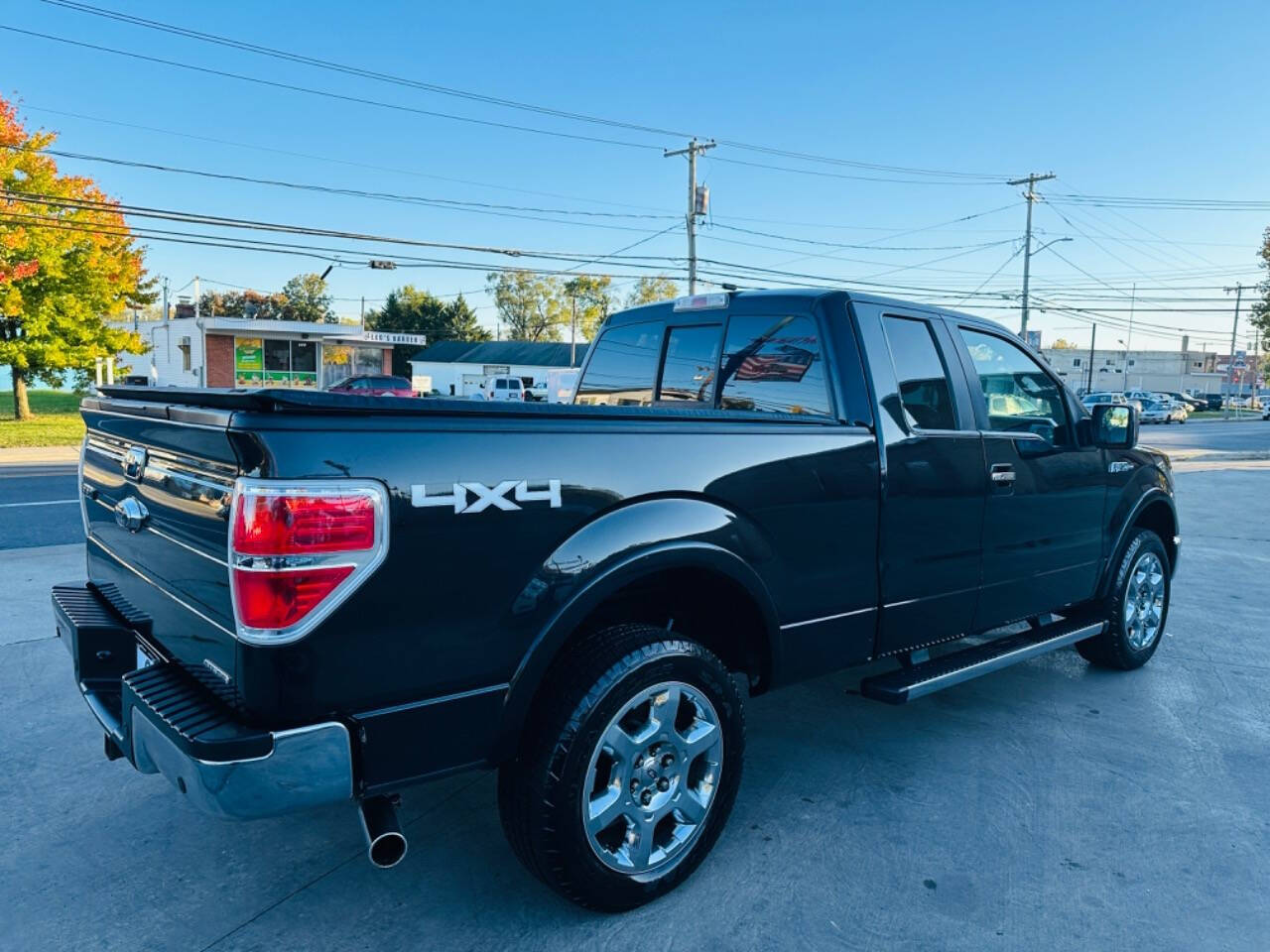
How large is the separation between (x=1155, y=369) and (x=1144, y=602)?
138m

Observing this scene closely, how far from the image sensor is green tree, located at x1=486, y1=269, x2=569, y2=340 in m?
90.1

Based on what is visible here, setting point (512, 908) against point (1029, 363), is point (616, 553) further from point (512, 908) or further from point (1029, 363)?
point (1029, 363)

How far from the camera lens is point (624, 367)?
14.8 ft

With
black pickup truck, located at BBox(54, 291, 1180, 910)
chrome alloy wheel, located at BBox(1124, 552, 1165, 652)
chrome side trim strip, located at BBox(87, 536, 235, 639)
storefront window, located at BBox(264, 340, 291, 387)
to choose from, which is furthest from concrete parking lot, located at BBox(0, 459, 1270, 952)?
storefront window, located at BBox(264, 340, 291, 387)

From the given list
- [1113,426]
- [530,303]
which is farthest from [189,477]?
[530,303]

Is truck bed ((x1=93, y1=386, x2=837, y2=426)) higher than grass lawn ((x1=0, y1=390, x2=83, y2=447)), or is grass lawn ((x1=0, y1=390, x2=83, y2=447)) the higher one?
truck bed ((x1=93, y1=386, x2=837, y2=426))

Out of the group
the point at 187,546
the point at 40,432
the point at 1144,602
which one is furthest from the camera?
the point at 40,432

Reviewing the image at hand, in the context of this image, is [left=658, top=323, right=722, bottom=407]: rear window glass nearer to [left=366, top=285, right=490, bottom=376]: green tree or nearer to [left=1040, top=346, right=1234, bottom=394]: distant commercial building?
[left=366, top=285, right=490, bottom=376]: green tree

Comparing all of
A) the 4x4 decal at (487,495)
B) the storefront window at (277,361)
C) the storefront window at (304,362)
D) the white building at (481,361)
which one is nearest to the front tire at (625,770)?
the 4x4 decal at (487,495)

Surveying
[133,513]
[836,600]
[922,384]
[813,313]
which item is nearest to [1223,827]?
[836,600]

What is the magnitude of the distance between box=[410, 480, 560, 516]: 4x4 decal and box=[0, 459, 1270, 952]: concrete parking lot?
1307 mm

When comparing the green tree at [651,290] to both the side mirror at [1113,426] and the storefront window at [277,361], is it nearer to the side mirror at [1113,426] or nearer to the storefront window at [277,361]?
the storefront window at [277,361]

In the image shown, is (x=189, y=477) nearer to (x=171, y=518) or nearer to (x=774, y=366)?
(x=171, y=518)

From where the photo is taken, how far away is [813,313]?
3.58 meters
